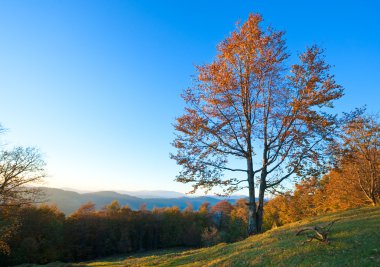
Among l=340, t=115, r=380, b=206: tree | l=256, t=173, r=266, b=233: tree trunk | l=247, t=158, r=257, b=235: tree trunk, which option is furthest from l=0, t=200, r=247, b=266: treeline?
l=256, t=173, r=266, b=233: tree trunk

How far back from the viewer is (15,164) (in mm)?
36250

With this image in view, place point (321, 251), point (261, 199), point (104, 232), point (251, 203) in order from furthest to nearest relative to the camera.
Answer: point (104, 232)
point (261, 199)
point (251, 203)
point (321, 251)

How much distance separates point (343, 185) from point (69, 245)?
72135mm

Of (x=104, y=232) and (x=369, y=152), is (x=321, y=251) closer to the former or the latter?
(x=369, y=152)

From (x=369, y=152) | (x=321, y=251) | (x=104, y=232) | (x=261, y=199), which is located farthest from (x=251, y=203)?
(x=104, y=232)

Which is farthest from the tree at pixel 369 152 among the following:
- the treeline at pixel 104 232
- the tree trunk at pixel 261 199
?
the treeline at pixel 104 232

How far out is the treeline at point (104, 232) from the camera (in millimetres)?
67375

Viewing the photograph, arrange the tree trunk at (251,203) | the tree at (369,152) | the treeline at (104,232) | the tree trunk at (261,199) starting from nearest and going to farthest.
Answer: the tree trunk at (251,203)
the tree trunk at (261,199)
the tree at (369,152)
the treeline at (104,232)

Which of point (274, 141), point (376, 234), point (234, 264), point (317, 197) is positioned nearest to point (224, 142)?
point (274, 141)

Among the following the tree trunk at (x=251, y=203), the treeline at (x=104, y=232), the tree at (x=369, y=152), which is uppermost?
the tree at (x=369, y=152)

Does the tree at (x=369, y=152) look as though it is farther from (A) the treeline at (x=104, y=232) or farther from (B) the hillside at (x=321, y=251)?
(A) the treeline at (x=104, y=232)

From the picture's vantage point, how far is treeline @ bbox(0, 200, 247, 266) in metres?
67.4

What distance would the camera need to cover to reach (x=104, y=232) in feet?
286

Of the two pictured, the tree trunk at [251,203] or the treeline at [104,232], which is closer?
the tree trunk at [251,203]
